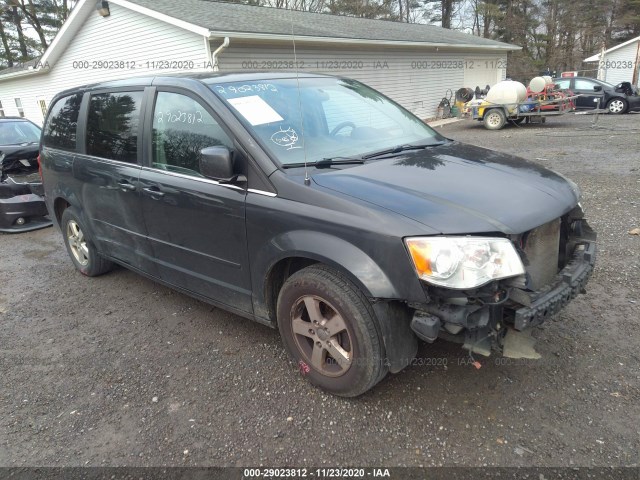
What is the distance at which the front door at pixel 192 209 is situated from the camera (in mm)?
2824

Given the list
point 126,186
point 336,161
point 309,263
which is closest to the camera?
point 309,263

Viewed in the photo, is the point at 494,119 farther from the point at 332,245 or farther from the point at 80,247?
the point at 332,245

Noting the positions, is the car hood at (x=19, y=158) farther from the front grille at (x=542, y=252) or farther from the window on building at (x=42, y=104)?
the window on building at (x=42, y=104)

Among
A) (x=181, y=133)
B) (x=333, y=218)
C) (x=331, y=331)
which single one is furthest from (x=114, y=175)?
(x=331, y=331)

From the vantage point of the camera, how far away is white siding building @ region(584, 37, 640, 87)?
30391mm

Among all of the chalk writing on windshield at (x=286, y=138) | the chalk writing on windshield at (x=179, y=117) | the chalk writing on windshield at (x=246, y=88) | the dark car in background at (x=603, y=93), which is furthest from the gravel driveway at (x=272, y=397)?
the dark car in background at (x=603, y=93)

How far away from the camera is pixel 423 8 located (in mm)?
39500

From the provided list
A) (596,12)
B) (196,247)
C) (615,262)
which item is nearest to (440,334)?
(196,247)

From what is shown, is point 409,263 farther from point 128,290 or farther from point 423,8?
point 423,8

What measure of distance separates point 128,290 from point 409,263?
10.5ft

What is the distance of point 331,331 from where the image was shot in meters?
2.48

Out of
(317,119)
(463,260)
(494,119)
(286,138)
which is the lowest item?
(463,260)

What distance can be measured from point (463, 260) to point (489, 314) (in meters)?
0.31

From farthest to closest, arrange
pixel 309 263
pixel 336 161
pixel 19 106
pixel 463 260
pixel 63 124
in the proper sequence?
pixel 19 106 < pixel 63 124 < pixel 336 161 < pixel 309 263 < pixel 463 260
